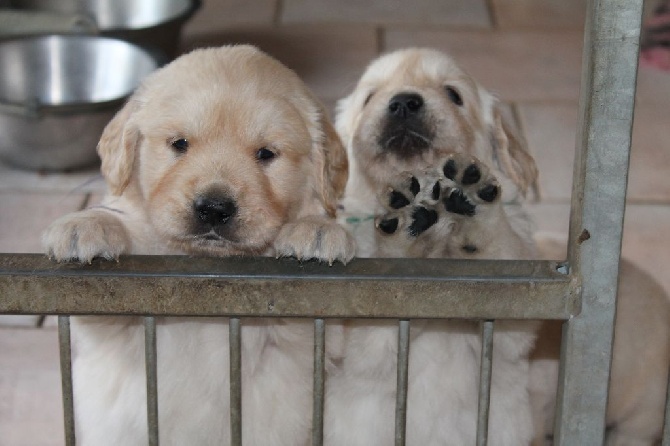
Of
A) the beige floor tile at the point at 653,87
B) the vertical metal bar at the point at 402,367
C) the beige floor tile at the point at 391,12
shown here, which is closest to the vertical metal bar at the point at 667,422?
the vertical metal bar at the point at 402,367

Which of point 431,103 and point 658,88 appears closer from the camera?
point 431,103

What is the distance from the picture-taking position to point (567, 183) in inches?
163

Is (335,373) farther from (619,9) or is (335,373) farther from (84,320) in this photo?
Result: (619,9)

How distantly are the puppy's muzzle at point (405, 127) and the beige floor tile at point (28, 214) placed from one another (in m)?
1.59

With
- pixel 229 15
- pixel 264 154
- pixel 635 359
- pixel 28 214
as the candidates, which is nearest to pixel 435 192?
pixel 264 154

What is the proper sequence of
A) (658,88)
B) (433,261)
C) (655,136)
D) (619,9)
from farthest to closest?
1. (658,88)
2. (655,136)
3. (433,261)
4. (619,9)

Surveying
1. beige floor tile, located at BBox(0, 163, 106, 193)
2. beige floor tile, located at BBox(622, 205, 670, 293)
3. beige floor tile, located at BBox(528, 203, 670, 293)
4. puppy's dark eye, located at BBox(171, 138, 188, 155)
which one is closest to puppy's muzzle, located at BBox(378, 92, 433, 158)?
puppy's dark eye, located at BBox(171, 138, 188, 155)

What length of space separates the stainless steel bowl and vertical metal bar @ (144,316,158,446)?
122 inches

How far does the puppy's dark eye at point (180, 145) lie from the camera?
222cm

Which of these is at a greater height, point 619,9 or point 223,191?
point 619,9

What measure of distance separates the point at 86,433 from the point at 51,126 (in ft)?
6.33

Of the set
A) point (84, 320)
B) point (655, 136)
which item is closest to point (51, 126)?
point (84, 320)

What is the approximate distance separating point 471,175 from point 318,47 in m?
3.22

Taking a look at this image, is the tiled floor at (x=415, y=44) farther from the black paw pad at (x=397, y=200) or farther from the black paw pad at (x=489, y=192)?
the black paw pad at (x=489, y=192)
